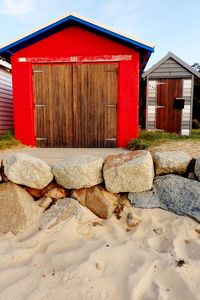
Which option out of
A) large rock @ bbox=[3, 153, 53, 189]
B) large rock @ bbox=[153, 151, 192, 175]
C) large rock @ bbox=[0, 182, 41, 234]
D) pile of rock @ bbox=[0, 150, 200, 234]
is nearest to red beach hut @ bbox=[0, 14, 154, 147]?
large rock @ bbox=[153, 151, 192, 175]

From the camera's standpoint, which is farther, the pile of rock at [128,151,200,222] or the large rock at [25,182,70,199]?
the large rock at [25,182,70,199]

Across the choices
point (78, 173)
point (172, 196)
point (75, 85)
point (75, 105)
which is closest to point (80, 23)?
point (75, 85)

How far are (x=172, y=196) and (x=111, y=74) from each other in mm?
4184

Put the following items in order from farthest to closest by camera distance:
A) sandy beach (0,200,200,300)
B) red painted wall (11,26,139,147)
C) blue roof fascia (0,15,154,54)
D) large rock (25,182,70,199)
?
1. red painted wall (11,26,139,147)
2. blue roof fascia (0,15,154,54)
3. large rock (25,182,70,199)
4. sandy beach (0,200,200,300)

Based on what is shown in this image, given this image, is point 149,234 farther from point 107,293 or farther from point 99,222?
point 107,293

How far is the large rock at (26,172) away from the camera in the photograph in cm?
348

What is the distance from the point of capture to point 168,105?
401 inches

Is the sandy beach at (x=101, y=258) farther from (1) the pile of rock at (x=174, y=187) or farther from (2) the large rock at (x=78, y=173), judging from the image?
(2) the large rock at (x=78, y=173)

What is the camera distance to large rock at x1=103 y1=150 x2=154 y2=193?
352 cm

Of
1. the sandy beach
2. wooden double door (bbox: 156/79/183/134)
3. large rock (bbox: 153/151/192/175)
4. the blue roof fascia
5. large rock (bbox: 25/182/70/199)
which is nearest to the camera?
the sandy beach

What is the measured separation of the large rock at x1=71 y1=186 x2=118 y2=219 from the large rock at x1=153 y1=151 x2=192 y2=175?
2.48 ft

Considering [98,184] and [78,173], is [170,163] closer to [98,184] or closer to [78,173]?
[98,184]

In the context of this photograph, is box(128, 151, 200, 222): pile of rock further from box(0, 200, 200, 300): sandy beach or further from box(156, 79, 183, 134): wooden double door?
box(156, 79, 183, 134): wooden double door

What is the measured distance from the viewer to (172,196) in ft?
11.8
